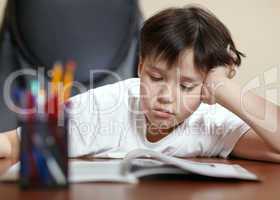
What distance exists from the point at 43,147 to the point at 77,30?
868mm

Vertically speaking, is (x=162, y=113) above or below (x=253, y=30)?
below

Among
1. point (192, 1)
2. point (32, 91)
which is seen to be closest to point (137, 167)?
point (32, 91)

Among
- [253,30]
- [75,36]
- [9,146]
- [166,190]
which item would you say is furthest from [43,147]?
[253,30]

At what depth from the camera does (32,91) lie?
0.57 m

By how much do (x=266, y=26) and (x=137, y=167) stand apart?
102 centimetres

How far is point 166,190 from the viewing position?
628 mm

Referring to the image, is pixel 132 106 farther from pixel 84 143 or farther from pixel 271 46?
pixel 271 46

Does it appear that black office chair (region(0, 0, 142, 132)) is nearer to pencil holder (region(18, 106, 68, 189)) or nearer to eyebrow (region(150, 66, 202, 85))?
eyebrow (region(150, 66, 202, 85))

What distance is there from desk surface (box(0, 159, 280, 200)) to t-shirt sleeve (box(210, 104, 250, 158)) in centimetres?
39

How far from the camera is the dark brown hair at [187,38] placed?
106cm

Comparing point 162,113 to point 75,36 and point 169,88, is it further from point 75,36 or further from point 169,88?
point 75,36

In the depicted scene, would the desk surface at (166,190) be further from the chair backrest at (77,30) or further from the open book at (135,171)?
the chair backrest at (77,30)

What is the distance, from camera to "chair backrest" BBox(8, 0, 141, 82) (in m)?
1.36

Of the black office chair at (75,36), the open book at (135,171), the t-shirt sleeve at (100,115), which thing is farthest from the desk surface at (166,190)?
the black office chair at (75,36)
